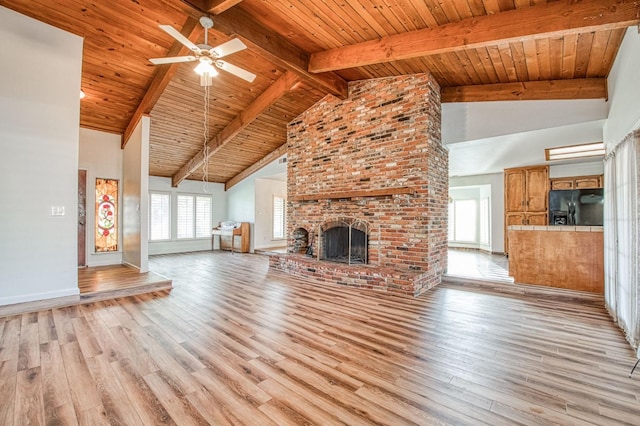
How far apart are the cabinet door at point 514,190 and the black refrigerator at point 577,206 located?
2.22 feet

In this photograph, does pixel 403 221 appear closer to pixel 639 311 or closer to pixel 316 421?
pixel 639 311

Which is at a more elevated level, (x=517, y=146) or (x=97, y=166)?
(x=517, y=146)

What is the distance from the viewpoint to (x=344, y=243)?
639 cm

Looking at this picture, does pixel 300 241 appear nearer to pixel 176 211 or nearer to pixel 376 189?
pixel 376 189

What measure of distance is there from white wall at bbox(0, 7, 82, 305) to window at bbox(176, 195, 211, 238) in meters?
5.92

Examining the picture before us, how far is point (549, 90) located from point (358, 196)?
3.31 m

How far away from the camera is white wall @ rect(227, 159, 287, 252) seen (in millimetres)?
9274

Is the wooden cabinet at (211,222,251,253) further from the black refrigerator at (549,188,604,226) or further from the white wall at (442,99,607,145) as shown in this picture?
the black refrigerator at (549,188,604,226)

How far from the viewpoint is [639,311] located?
8.43ft

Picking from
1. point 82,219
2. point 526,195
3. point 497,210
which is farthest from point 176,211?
point 526,195

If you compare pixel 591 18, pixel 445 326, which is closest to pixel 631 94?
pixel 591 18

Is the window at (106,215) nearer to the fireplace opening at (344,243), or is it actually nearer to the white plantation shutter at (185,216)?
the white plantation shutter at (185,216)

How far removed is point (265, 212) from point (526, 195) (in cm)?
749

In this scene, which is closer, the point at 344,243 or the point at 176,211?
the point at 344,243
